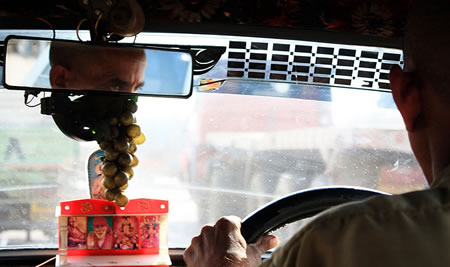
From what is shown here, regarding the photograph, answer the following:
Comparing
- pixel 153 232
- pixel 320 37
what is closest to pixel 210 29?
pixel 320 37

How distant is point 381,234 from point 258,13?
32.0 inches

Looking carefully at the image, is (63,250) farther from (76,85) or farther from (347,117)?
(347,117)

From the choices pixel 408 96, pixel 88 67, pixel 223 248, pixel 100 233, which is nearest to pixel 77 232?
pixel 100 233

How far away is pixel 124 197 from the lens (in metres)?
1.57

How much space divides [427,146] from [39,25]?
43.0 inches

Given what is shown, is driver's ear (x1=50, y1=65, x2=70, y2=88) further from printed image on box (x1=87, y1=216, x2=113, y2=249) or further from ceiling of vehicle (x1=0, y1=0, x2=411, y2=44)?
Answer: printed image on box (x1=87, y1=216, x2=113, y2=249)

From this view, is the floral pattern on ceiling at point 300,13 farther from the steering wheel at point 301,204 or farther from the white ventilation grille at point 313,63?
the steering wheel at point 301,204

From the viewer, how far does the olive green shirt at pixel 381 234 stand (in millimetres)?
664

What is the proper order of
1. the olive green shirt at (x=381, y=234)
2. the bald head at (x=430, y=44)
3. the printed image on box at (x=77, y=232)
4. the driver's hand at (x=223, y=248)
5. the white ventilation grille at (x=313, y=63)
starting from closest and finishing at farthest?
the olive green shirt at (x=381, y=234) → the bald head at (x=430, y=44) → the driver's hand at (x=223, y=248) → the white ventilation grille at (x=313, y=63) → the printed image on box at (x=77, y=232)

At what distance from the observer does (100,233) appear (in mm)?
1690

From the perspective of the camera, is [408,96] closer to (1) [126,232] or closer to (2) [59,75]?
(2) [59,75]

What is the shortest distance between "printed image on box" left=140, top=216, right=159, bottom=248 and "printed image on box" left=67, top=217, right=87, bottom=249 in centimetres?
19

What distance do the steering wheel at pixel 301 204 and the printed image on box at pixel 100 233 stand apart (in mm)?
484

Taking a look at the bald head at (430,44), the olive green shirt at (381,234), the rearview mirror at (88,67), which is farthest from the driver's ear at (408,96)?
the rearview mirror at (88,67)
